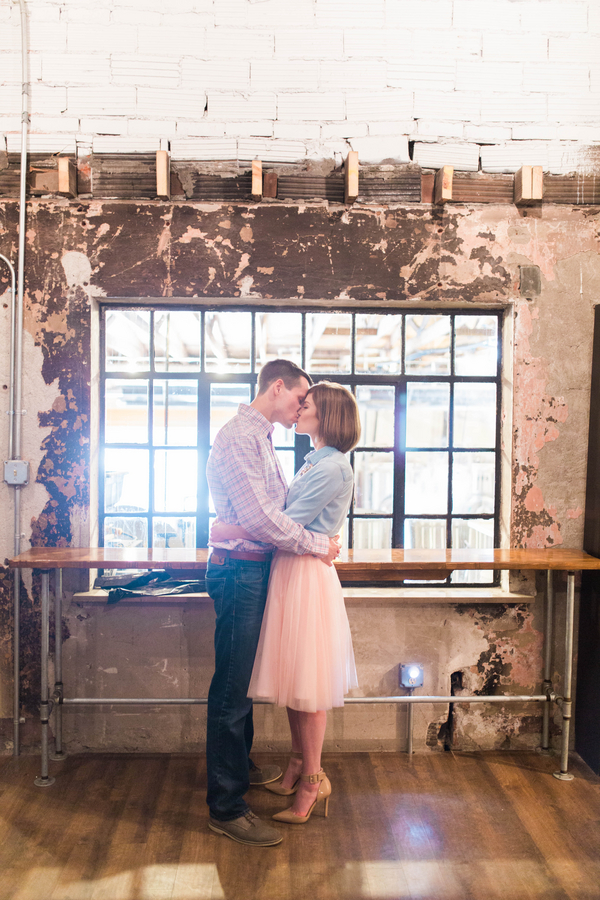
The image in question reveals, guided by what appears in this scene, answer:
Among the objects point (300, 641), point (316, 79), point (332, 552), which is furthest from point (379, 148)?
point (300, 641)

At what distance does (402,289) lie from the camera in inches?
123

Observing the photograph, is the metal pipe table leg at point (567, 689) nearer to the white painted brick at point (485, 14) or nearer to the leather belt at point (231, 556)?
the leather belt at point (231, 556)

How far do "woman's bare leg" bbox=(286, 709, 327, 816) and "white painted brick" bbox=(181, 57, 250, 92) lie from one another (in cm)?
327

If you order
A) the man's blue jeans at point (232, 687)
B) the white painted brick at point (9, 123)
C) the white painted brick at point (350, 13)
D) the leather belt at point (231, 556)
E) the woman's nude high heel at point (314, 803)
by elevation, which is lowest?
the woman's nude high heel at point (314, 803)

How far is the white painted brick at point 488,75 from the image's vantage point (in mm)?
3199

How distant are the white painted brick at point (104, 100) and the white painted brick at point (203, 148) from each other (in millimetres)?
310

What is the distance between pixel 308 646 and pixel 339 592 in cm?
28

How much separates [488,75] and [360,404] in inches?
77.4

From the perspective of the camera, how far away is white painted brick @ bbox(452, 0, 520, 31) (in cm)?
318

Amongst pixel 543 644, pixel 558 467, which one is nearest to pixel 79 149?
pixel 558 467

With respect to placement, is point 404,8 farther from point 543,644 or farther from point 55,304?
point 543,644

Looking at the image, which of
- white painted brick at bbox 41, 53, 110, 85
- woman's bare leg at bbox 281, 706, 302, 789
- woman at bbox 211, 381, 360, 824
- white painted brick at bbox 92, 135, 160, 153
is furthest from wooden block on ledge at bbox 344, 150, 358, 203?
woman's bare leg at bbox 281, 706, 302, 789

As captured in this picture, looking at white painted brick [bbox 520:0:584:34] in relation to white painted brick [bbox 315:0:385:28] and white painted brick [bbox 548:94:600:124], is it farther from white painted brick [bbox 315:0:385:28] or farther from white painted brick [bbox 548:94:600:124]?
white painted brick [bbox 315:0:385:28]

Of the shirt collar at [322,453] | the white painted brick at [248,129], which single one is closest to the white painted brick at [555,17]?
the white painted brick at [248,129]
